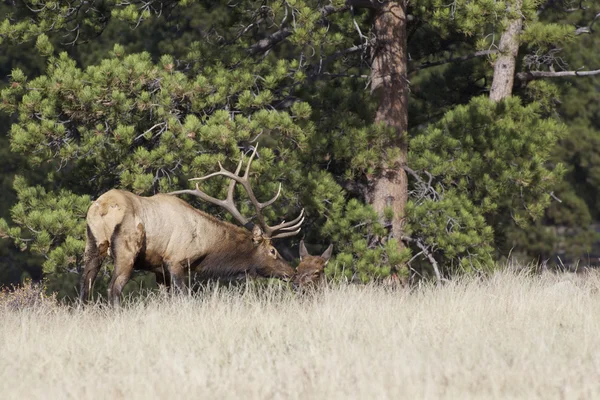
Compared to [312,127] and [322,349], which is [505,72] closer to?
[312,127]

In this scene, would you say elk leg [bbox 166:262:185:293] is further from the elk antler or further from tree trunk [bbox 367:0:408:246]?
tree trunk [bbox 367:0:408:246]

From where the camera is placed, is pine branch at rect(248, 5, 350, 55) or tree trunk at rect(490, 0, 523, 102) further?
tree trunk at rect(490, 0, 523, 102)

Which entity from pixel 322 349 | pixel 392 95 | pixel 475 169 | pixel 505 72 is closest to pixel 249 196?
pixel 392 95

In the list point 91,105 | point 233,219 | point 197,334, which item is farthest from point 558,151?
point 197,334

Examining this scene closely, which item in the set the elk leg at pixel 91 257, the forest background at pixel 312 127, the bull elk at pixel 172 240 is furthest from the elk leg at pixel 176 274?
the forest background at pixel 312 127

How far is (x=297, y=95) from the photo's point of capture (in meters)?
12.7

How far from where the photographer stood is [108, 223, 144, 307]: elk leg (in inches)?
368

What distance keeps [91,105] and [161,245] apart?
6.73 ft

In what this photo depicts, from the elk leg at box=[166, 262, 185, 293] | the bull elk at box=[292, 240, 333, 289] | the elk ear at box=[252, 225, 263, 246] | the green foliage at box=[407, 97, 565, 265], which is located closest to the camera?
the elk leg at box=[166, 262, 185, 293]

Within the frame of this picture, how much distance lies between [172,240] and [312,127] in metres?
2.61

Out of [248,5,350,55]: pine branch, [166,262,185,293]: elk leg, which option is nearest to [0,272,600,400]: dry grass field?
[166,262,185,293]: elk leg

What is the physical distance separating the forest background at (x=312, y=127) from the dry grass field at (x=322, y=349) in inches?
107

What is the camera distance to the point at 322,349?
654cm

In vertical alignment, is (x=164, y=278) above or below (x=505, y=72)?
below
